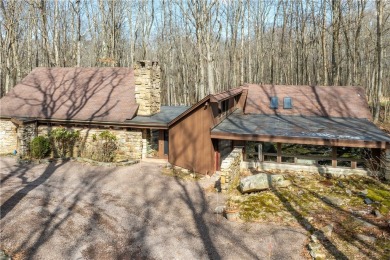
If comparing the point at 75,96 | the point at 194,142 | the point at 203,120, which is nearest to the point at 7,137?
the point at 75,96

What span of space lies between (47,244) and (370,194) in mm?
11394

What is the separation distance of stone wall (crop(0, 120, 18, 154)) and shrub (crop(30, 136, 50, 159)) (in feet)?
7.49

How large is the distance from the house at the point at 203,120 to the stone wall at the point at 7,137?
0.18ft

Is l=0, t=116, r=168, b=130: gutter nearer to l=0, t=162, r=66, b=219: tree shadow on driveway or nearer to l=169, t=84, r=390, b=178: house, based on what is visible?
l=169, t=84, r=390, b=178: house

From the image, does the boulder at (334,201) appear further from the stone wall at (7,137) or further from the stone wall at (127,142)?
the stone wall at (7,137)

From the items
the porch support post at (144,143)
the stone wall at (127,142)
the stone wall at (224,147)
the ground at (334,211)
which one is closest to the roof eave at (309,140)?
the stone wall at (224,147)

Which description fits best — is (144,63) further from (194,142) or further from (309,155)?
(309,155)

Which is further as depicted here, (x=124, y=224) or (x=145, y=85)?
(x=145, y=85)

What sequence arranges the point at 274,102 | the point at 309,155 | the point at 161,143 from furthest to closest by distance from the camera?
the point at 274,102
the point at 161,143
the point at 309,155

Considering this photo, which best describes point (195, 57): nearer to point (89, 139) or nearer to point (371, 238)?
point (89, 139)

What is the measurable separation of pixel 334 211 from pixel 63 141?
48.1 feet

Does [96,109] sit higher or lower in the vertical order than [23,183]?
higher

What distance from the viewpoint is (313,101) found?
19703 millimetres

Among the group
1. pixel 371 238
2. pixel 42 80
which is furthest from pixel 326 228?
pixel 42 80
